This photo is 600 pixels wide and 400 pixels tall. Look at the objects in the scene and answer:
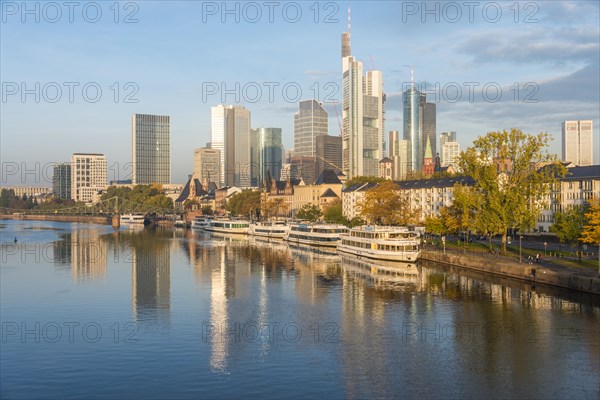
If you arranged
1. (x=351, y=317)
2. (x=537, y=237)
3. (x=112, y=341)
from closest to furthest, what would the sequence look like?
(x=112, y=341), (x=351, y=317), (x=537, y=237)

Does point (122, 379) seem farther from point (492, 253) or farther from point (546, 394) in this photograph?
point (492, 253)

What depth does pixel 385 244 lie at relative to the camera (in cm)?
9381

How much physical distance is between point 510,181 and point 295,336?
47.9 meters

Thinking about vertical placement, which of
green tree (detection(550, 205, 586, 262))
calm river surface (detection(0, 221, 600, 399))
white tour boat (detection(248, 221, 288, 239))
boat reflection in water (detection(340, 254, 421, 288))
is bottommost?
calm river surface (detection(0, 221, 600, 399))

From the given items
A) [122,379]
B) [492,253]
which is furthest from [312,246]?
[122,379]

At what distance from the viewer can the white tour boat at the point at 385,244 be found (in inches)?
3625

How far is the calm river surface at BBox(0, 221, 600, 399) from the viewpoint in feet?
117

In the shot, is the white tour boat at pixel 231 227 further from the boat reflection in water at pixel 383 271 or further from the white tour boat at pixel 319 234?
the boat reflection in water at pixel 383 271

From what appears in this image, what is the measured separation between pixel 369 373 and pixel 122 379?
43.9ft

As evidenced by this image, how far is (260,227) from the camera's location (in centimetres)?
15888

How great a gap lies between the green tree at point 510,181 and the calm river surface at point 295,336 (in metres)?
11.3

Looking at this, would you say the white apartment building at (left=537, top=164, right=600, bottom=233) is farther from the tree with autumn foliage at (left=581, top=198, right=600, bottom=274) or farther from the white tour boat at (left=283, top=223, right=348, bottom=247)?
the tree with autumn foliage at (left=581, top=198, right=600, bottom=274)

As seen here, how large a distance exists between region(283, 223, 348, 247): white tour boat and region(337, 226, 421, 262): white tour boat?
14.6 metres

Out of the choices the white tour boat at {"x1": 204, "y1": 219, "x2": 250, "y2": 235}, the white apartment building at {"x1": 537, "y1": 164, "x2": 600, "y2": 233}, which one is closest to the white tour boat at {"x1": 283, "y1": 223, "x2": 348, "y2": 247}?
the white apartment building at {"x1": 537, "y1": 164, "x2": 600, "y2": 233}
